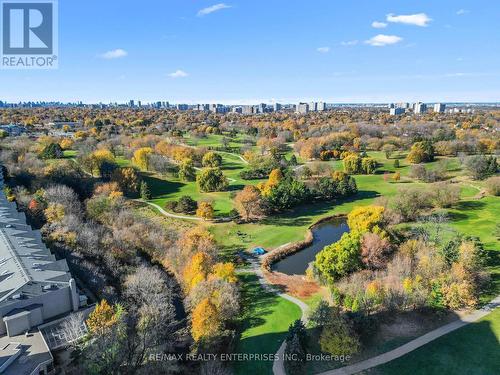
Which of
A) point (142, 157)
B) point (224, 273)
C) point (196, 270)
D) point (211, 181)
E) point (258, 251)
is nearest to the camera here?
point (224, 273)

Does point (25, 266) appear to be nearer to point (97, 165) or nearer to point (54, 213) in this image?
point (54, 213)

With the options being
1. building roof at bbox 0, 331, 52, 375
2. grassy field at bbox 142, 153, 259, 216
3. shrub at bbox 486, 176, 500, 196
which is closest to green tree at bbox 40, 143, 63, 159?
grassy field at bbox 142, 153, 259, 216

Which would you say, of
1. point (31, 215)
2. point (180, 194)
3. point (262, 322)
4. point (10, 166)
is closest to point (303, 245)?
point (262, 322)

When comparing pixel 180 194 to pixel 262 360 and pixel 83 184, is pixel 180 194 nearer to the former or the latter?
pixel 83 184

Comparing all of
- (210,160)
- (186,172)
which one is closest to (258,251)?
(186,172)

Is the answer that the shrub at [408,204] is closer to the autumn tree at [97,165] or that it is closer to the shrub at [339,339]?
the shrub at [339,339]

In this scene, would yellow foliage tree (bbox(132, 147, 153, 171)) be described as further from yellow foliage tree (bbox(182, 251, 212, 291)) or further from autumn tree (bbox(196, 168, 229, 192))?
yellow foliage tree (bbox(182, 251, 212, 291))
